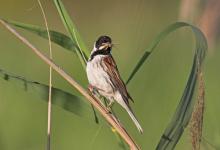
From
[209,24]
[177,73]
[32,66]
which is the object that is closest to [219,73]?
[177,73]

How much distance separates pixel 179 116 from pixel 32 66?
3180mm

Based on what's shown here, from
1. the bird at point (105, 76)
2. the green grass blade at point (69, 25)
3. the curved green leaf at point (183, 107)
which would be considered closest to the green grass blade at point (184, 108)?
the curved green leaf at point (183, 107)

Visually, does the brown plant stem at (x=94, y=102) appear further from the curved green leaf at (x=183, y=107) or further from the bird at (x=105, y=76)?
the bird at (x=105, y=76)

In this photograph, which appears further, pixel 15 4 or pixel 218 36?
pixel 15 4

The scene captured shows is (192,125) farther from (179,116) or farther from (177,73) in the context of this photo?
(177,73)

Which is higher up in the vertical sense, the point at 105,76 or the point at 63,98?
the point at 63,98

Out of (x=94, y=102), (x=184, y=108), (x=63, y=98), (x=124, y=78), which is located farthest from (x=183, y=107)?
(x=124, y=78)

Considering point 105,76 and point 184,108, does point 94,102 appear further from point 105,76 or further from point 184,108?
point 105,76

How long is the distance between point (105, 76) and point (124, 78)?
5.64ft

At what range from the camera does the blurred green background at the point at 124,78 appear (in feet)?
14.7

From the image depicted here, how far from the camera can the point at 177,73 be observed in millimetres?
5211

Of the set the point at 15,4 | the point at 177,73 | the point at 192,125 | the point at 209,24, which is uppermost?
the point at 192,125

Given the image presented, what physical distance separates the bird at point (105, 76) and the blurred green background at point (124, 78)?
0.55 feet

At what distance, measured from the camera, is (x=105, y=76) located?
356 cm
